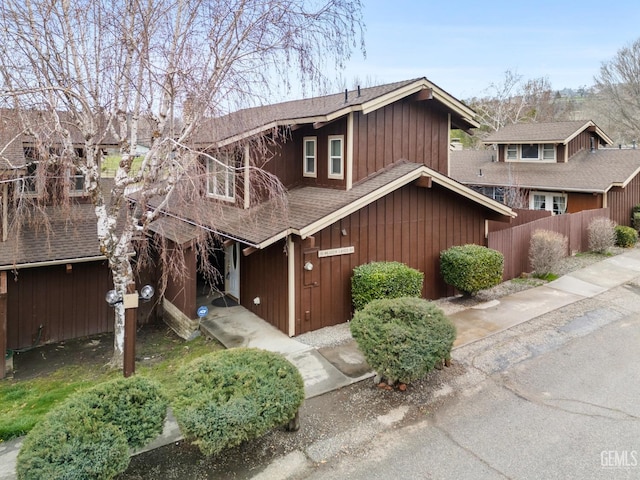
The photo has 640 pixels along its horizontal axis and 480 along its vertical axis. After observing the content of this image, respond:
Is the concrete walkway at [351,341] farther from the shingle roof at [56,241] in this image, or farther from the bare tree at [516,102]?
the bare tree at [516,102]

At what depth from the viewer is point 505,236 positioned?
14.0 metres

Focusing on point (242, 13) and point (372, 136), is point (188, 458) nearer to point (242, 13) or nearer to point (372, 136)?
point (242, 13)

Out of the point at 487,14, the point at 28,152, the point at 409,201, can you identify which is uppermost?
the point at 487,14

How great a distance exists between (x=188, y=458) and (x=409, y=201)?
8151 mm

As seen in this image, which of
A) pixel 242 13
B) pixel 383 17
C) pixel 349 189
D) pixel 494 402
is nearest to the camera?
pixel 494 402

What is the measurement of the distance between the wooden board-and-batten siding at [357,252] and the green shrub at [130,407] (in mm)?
4891

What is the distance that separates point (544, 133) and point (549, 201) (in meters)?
4.08

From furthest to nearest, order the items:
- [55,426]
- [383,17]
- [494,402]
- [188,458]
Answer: [383,17]
[494,402]
[188,458]
[55,426]

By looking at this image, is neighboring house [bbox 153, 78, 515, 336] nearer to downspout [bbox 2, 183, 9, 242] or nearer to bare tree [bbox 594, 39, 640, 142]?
downspout [bbox 2, 183, 9, 242]

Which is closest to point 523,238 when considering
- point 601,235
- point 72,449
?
point 601,235

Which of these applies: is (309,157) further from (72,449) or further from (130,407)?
(72,449)

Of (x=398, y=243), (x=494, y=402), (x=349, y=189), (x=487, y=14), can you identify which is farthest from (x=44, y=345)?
(x=487, y=14)

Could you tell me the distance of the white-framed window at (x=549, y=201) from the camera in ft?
68.7

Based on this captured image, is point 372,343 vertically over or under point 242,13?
under
